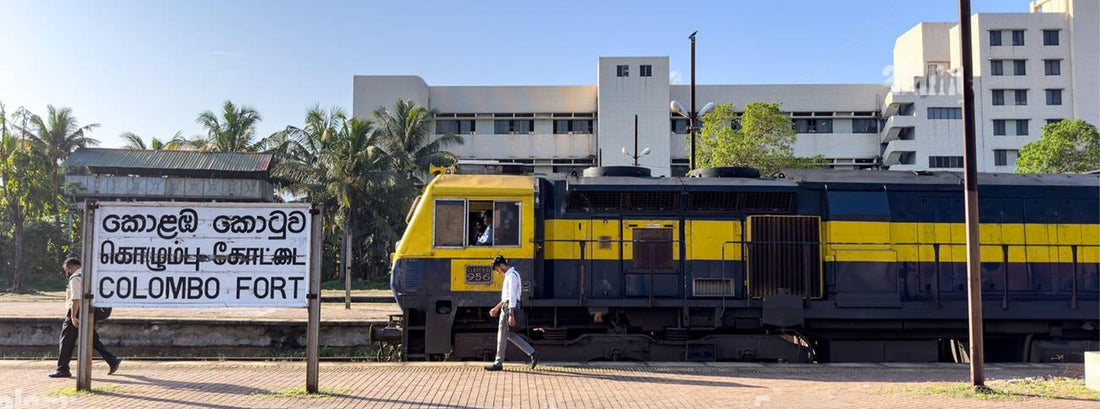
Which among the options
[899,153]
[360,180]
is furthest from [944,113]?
[360,180]

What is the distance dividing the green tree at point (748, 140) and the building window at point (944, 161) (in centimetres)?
2582

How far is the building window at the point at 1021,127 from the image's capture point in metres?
50.7

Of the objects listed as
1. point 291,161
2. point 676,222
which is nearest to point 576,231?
point 676,222

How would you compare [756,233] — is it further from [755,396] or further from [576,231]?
[755,396]

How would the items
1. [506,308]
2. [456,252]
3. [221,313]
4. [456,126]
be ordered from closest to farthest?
[506,308], [456,252], [221,313], [456,126]

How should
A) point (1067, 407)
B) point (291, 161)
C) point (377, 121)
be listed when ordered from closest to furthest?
point (1067, 407), point (291, 161), point (377, 121)

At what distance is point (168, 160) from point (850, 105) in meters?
42.7

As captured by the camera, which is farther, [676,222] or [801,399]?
[676,222]

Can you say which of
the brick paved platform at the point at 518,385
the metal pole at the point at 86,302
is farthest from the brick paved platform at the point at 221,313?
the metal pole at the point at 86,302

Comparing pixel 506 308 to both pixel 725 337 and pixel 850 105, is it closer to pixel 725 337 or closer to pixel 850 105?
pixel 725 337

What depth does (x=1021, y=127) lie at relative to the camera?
50781 mm

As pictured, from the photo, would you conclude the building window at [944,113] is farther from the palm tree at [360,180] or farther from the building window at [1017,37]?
the palm tree at [360,180]

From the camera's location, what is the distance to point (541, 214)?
37.3ft

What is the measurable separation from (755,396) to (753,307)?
11.3 feet
